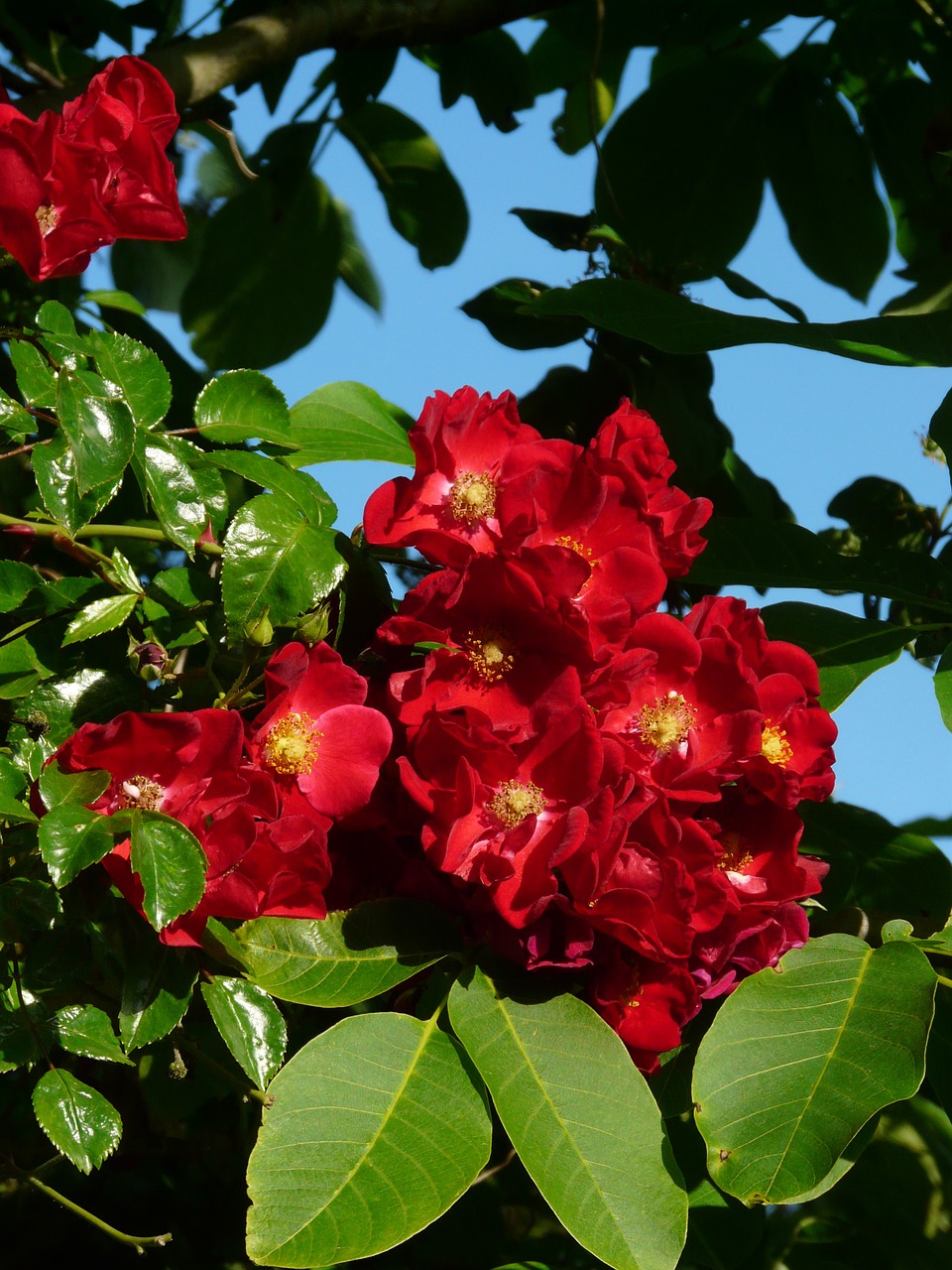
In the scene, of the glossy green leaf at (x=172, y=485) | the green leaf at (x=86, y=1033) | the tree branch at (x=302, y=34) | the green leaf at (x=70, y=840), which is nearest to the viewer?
the green leaf at (x=70, y=840)

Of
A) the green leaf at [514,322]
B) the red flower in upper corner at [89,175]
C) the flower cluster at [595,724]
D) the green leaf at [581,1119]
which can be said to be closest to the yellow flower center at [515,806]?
the flower cluster at [595,724]

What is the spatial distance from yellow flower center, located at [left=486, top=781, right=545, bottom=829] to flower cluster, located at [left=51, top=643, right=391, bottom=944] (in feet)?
0.26

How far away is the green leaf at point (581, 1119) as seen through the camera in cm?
69

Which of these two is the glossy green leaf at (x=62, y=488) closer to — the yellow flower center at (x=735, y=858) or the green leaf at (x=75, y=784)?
the green leaf at (x=75, y=784)

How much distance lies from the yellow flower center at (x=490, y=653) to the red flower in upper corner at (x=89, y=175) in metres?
0.38

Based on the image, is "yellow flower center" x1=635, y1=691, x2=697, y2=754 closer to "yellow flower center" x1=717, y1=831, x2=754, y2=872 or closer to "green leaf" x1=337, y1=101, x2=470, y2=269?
"yellow flower center" x1=717, y1=831, x2=754, y2=872

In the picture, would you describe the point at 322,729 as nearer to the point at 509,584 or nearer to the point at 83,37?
the point at 509,584

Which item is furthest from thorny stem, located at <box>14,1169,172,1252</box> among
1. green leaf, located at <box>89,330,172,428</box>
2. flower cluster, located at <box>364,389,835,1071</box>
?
green leaf, located at <box>89,330,172,428</box>

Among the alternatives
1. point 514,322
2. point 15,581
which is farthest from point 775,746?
point 514,322

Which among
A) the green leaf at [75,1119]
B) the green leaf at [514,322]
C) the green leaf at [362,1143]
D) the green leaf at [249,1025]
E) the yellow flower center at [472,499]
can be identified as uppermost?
the green leaf at [514,322]

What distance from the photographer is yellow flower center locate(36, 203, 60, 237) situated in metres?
0.85

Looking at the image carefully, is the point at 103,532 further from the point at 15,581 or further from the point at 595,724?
the point at 595,724

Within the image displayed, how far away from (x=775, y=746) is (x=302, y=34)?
4.06 feet

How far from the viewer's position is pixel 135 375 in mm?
894
